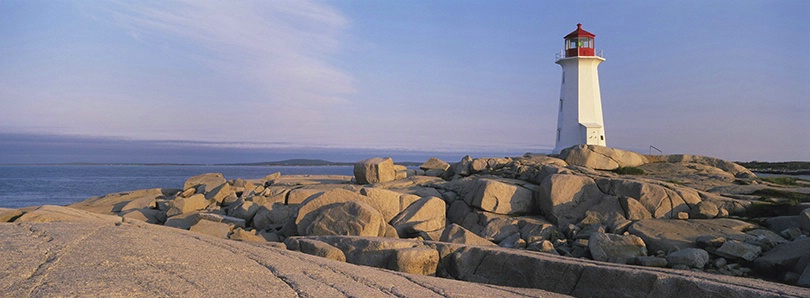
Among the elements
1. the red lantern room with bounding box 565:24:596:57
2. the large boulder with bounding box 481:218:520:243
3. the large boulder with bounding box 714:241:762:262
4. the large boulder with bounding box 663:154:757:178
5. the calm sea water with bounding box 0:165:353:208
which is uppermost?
the red lantern room with bounding box 565:24:596:57

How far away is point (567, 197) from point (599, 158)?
825 centimetres

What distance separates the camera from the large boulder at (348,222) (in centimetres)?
1399

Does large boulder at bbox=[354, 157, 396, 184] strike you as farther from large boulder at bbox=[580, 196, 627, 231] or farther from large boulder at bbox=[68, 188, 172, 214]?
large boulder at bbox=[580, 196, 627, 231]

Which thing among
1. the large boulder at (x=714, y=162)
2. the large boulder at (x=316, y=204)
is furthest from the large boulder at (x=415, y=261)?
the large boulder at (x=714, y=162)

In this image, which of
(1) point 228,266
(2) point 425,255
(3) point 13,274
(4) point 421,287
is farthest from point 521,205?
(3) point 13,274

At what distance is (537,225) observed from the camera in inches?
639

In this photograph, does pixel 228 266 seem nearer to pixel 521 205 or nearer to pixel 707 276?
pixel 707 276

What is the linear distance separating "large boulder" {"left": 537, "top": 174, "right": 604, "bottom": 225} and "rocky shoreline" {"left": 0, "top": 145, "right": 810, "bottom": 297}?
42 mm

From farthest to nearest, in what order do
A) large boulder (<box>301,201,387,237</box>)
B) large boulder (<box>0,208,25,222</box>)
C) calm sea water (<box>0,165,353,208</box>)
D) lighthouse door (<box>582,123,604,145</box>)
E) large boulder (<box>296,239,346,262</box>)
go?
calm sea water (<box>0,165,353,208</box>)
lighthouse door (<box>582,123,604,145</box>)
large boulder (<box>301,201,387,237</box>)
large boulder (<box>0,208,25,222</box>)
large boulder (<box>296,239,346,262</box>)

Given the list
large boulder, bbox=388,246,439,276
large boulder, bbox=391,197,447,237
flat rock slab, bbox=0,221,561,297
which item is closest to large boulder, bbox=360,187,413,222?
large boulder, bbox=391,197,447,237

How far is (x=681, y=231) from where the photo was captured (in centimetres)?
1411

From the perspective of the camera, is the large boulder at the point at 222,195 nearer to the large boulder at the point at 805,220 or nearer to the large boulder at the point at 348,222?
the large boulder at the point at 348,222

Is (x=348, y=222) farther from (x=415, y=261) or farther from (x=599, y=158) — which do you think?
(x=599, y=158)

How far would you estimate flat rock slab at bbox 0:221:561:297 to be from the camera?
5.75m
